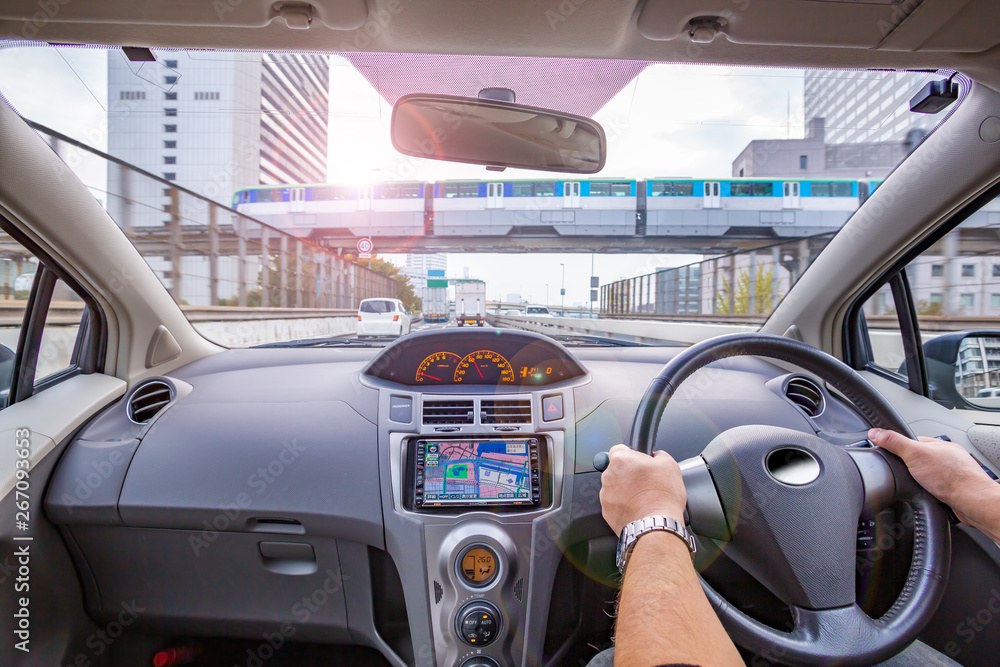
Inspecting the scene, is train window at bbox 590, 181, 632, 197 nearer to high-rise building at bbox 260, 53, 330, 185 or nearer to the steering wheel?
high-rise building at bbox 260, 53, 330, 185

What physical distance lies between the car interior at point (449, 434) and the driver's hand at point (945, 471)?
0.16ft

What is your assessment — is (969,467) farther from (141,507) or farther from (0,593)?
(0,593)

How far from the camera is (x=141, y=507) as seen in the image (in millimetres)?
2297

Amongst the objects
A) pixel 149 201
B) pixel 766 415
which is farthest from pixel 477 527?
pixel 149 201

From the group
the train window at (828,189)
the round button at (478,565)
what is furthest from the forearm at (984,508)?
the train window at (828,189)

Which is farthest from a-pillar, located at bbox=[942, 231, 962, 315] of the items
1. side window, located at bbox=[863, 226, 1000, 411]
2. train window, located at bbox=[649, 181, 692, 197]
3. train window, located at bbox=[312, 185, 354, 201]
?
train window, located at bbox=[312, 185, 354, 201]

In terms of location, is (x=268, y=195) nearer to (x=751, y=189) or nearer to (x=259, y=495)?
(x=259, y=495)

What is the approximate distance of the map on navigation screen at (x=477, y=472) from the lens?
7.48 ft

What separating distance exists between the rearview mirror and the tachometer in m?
0.97

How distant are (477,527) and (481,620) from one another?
0.38 metres

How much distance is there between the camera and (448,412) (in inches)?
95.0

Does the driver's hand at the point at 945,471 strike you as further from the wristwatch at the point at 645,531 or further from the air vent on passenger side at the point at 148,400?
the air vent on passenger side at the point at 148,400

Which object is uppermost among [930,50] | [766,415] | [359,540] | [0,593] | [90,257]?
[930,50]

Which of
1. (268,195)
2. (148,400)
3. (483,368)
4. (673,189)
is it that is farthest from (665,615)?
(268,195)
